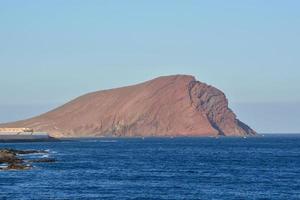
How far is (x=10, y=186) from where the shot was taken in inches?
2584

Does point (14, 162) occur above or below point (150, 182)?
above

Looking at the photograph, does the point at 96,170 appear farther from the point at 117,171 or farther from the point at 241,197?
the point at 241,197

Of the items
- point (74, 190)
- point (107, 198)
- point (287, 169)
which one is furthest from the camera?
point (287, 169)

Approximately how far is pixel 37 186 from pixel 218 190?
15.1 metres

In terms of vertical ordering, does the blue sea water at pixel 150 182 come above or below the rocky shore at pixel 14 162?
below

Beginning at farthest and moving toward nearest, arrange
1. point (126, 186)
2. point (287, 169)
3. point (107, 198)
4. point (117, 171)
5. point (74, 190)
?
point (287, 169)
point (117, 171)
point (126, 186)
point (74, 190)
point (107, 198)

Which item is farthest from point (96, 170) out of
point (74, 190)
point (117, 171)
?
point (74, 190)

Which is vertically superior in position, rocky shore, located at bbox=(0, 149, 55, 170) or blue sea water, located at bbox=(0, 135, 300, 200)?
rocky shore, located at bbox=(0, 149, 55, 170)

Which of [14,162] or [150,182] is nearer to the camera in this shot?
[150,182]

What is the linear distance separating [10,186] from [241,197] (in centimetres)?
1982

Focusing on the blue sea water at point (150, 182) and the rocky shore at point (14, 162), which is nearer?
the blue sea water at point (150, 182)

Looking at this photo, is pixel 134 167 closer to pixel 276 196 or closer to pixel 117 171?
pixel 117 171

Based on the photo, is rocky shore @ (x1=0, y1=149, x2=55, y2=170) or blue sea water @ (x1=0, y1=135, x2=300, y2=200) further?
rocky shore @ (x1=0, y1=149, x2=55, y2=170)

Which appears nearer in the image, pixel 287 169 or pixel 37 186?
pixel 37 186
